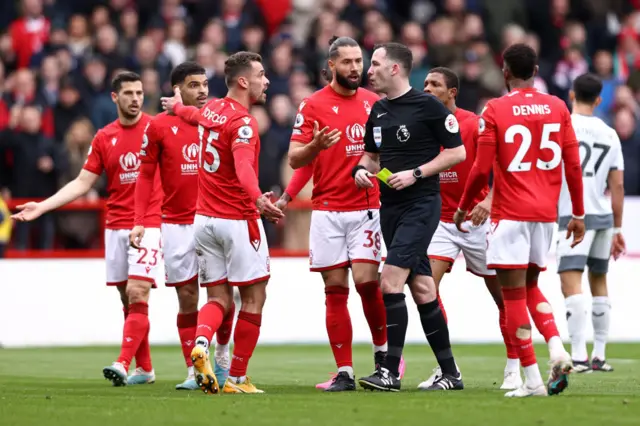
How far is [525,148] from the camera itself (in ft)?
31.9

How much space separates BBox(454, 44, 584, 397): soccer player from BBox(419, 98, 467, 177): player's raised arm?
1.10 ft

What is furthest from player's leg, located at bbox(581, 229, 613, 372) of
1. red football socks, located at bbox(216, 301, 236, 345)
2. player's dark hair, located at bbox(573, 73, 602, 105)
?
red football socks, located at bbox(216, 301, 236, 345)

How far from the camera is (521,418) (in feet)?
26.8

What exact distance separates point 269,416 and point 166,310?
9387 mm

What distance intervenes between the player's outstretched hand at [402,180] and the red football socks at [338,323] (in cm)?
123

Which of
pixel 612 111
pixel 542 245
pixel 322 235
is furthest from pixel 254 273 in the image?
pixel 612 111

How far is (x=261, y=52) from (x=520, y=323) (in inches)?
496

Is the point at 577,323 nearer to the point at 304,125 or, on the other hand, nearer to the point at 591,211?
the point at 591,211

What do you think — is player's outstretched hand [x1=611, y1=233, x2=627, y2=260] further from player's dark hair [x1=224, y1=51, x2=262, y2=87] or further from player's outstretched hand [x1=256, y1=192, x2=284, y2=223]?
player's outstretched hand [x1=256, y1=192, x2=284, y2=223]

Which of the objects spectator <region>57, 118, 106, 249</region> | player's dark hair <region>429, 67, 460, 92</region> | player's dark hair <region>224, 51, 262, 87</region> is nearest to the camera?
player's dark hair <region>224, 51, 262, 87</region>

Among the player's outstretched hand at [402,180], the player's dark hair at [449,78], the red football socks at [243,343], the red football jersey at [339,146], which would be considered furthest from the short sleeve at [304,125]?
the red football socks at [243,343]

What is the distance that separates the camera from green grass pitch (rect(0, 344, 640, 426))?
8180 mm

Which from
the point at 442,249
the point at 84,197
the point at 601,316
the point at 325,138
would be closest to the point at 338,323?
the point at 442,249

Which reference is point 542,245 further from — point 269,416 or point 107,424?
point 107,424
